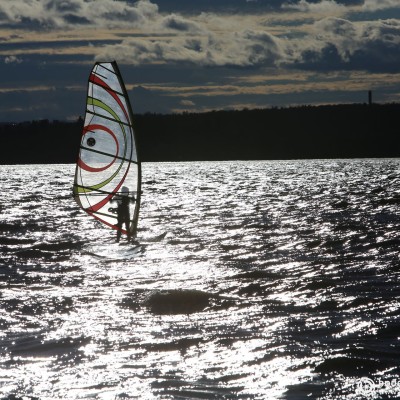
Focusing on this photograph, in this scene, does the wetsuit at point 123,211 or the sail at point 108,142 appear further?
the wetsuit at point 123,211

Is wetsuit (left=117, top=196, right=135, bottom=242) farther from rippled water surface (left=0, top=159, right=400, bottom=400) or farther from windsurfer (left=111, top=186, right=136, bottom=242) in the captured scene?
rippled water surface (left=0, top=159, right=400, bottom=400)

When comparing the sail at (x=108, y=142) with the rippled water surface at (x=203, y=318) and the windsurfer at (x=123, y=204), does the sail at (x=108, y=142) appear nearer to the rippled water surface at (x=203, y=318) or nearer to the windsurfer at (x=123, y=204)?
the windsurfer at (x=123, y=204)

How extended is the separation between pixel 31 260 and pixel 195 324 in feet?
39.7

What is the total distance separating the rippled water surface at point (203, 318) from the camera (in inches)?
464

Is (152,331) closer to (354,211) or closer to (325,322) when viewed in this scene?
(325,322)

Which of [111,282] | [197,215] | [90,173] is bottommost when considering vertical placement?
[197,215]

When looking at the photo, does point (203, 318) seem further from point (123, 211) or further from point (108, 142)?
point (123, 211)

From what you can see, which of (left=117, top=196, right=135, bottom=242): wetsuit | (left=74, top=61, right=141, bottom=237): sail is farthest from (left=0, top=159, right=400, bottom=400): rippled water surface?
(left=74, top=61, right=141, bottom=237): sail

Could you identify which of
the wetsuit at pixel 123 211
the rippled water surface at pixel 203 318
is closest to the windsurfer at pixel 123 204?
the wetsuit at pixel 123 211

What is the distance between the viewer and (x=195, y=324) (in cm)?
1554

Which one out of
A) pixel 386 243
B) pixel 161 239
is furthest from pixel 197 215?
pixel 386 243

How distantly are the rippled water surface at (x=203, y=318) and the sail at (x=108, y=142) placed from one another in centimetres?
236

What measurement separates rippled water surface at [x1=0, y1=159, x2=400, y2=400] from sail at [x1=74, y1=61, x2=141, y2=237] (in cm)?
236

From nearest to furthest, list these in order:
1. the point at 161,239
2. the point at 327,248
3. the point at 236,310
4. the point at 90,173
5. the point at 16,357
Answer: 1. the point at 16,357
2. the point at 236,310
3. the point at 90,173
4. the point at 327,248
5. the point at 161,239
